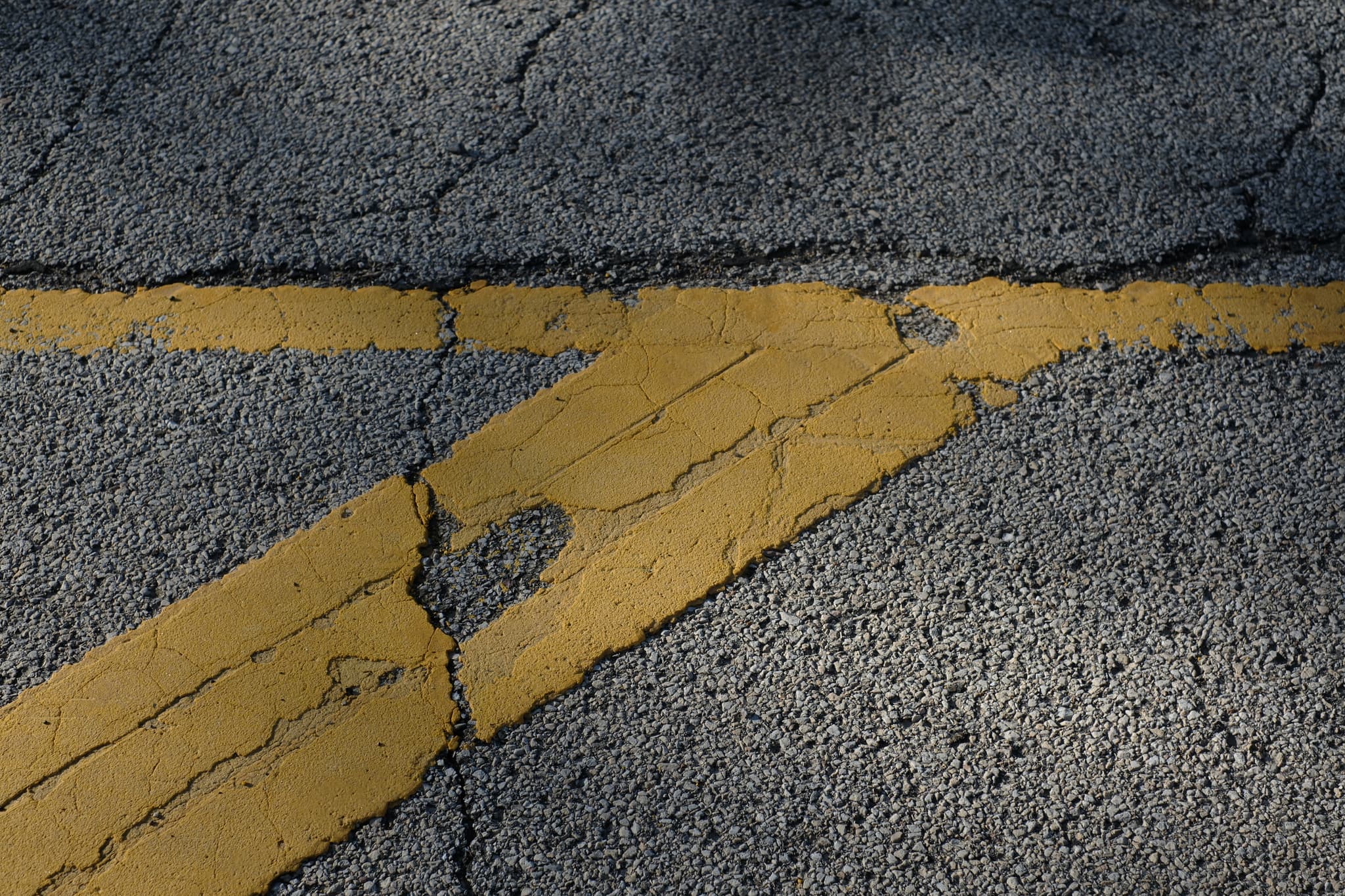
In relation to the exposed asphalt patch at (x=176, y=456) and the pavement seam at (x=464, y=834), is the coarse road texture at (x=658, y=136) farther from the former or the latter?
the pavement seam at (x=464, y=834)

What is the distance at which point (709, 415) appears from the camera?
2.08 meters

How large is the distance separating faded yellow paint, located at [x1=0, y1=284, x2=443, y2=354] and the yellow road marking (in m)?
0.01

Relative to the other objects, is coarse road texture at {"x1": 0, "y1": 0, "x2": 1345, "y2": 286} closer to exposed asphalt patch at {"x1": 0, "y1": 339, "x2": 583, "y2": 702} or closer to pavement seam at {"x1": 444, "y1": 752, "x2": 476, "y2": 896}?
exposed asphalt patch at {"x1": 0, "y1": 339, "x2": 583, "y2": 702}

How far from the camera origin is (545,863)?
1499 millimetres

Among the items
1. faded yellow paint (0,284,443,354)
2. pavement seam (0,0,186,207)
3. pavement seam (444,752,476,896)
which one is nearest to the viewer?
pavement seam (444,752,476,896)

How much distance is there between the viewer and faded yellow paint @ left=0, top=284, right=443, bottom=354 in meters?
2.17

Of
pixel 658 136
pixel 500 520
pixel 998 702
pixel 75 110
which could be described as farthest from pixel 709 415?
pixel 75 110

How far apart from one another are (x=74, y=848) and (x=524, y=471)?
0.90 m

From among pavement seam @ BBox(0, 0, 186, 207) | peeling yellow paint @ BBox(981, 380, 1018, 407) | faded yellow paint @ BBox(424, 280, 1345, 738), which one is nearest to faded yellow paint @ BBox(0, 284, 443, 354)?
faded yellow paint @ BBox(424, 280, 1345, 738)

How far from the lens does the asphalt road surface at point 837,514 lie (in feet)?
5.06

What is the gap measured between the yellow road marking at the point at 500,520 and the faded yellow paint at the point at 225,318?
1 centimetres

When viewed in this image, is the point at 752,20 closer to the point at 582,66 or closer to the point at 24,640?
the point at 582,66

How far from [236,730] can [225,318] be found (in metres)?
0.93

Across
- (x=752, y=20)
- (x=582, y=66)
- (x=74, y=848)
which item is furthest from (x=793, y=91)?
(x=74, y=848)
